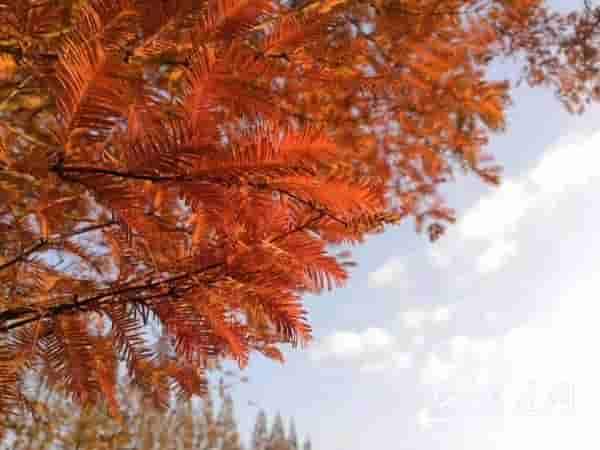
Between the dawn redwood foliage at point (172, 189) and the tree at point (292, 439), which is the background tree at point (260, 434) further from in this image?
the dawn redwood foliage at point (172, 189)

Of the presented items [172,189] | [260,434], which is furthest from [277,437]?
[172,189]

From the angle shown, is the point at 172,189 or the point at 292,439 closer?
the point at 172,189

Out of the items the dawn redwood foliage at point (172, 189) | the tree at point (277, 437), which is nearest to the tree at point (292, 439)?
the tree at point (277, 437)

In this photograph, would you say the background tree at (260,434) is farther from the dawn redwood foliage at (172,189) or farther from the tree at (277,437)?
the dawn redwood foliage at (172,189)

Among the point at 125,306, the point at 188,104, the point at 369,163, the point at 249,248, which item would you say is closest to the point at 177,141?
the point at 188,104

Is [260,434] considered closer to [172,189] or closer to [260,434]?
[260,434]

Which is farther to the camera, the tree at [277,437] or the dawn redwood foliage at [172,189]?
the tree at [277,437]

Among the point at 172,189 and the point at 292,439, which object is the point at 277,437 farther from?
the point at 172,189

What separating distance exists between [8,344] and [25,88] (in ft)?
1.87

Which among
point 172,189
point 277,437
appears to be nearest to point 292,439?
point 277,437

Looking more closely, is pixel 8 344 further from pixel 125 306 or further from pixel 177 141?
pixel 177 141

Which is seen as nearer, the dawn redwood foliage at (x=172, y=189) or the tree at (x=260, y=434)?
the dawn redwood foliage at (x=172, y=189)

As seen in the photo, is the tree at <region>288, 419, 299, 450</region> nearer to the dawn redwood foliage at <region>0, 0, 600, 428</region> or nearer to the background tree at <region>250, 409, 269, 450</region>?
the background tree at <region>250, 409, 269, 450</region>

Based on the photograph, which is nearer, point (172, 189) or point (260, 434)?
point (172, 189)
